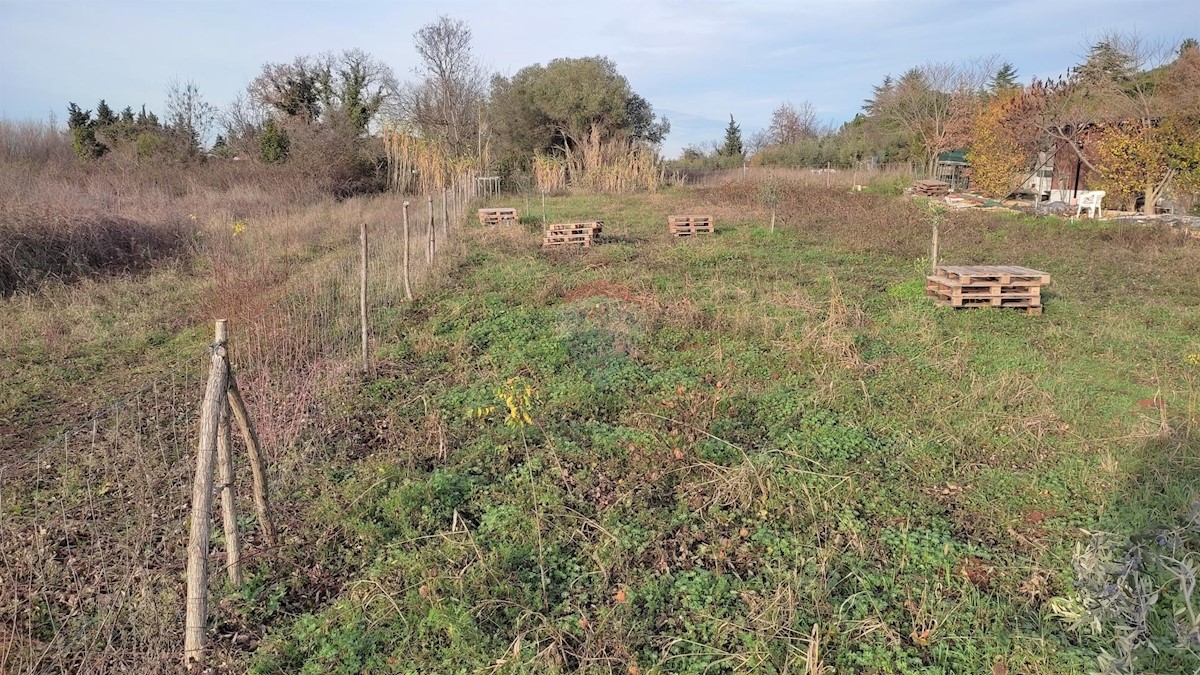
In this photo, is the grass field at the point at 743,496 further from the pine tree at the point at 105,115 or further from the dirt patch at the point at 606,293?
the pine tree at the point at 105,115

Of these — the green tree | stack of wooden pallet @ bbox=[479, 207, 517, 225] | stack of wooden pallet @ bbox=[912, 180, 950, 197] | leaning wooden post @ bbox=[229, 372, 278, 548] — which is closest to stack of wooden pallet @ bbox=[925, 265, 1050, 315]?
leaning wooden post @ bbox=[229, 372, 278, 548]

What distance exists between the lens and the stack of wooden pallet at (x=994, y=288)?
327 inches

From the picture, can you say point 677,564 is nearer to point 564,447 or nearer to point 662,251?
point 564,447

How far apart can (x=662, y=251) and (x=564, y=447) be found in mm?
→ 8539

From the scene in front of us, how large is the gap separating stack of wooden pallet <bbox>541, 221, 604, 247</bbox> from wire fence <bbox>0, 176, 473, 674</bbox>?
19.8ft

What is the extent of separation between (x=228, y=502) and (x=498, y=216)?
47.2 ft

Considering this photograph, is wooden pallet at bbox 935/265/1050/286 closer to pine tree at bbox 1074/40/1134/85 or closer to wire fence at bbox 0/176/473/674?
wire fence at bbox 0/176/473/674

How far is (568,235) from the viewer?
539 inches

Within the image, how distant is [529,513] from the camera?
4012 mm

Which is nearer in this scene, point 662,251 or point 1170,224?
point 662,251

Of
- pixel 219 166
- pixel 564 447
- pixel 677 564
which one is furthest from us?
pixel 219 166

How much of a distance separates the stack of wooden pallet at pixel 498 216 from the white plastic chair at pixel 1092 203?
1341 centimetres

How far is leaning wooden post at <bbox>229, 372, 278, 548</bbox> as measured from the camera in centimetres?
349

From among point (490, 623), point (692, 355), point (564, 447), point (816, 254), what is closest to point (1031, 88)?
point (816, 254)
